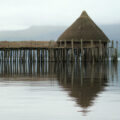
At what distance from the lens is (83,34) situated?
2026 inches

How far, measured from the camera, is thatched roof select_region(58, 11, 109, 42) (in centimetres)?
5138

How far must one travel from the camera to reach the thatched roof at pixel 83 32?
51.4 m

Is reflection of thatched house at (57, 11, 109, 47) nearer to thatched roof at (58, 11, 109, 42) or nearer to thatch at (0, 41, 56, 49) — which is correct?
thatched roof at (58, 11, 109, 42)

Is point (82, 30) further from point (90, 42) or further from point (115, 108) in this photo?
point (115, 108)

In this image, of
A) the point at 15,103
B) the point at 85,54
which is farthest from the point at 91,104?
the point at 85,54

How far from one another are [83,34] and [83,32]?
0.30 meters

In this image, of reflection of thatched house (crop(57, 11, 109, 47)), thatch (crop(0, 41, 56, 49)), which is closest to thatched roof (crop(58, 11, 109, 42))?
reflection of thatched house (crop(57, 11, 109, 47))

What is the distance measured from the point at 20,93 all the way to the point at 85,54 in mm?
40242

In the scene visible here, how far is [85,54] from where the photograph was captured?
174ft

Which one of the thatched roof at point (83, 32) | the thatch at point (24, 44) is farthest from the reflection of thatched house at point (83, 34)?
the thatch at point (24, 44)

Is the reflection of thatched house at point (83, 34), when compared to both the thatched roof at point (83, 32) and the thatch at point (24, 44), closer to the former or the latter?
the thatched roof at point (83, 32)

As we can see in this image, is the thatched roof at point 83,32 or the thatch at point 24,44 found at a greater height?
the thatched roof at point 83,32

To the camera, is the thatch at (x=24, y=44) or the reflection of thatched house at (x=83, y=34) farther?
the reflection of thatched house at (x=83, y=34)

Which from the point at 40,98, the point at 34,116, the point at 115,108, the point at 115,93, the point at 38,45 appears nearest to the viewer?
the point at 34,116
